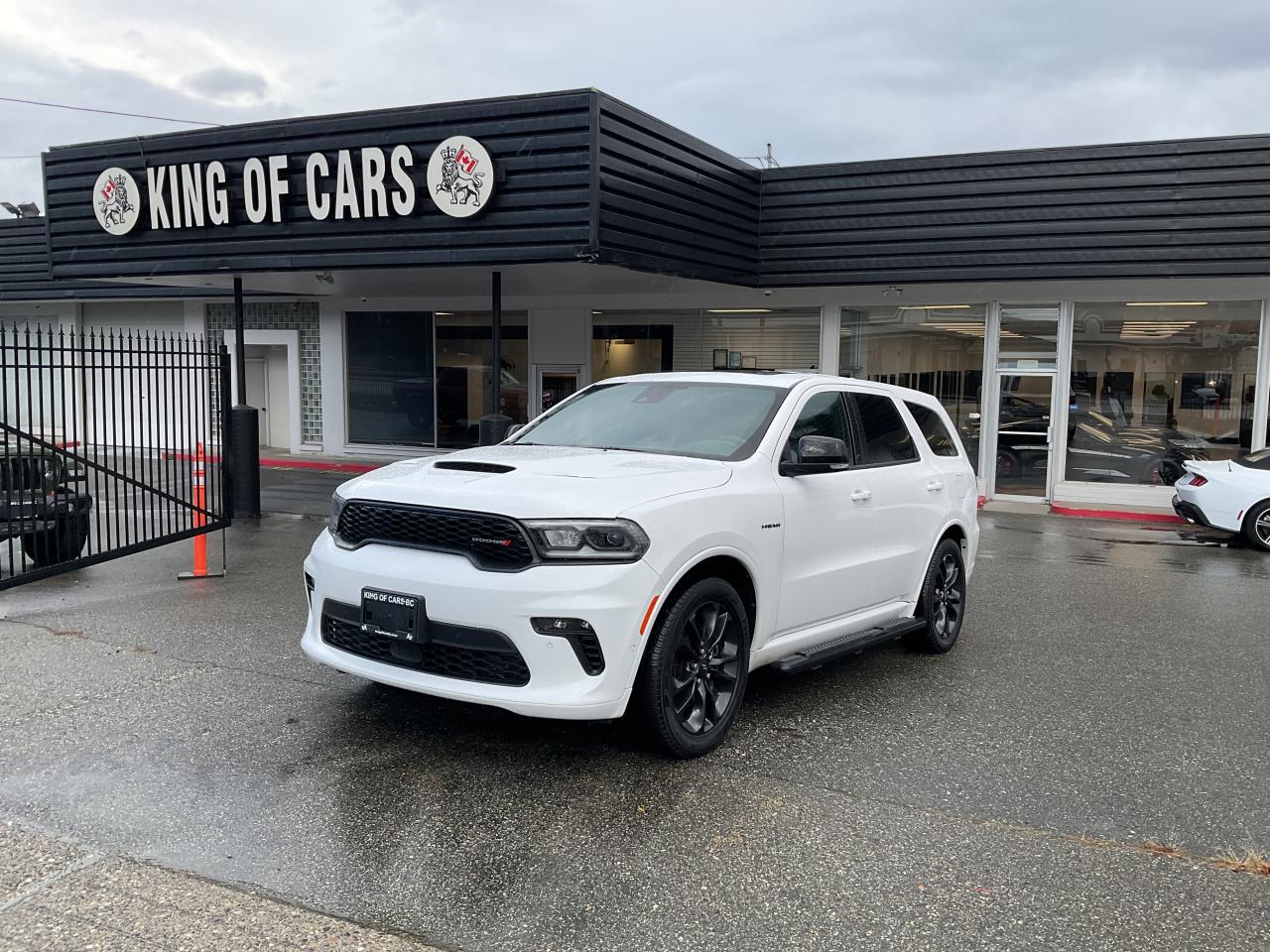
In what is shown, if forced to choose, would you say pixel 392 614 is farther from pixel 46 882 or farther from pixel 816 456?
pixel 816 456

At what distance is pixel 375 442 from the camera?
20.8 m

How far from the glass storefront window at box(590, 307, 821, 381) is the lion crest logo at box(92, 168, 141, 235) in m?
7.35

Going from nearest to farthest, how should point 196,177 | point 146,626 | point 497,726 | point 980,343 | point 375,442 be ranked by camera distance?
point 497,726, point 146,626, point 196,177, point 980,343, point 375,442

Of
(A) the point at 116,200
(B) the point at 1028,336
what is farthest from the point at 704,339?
(A) the point at 116,200

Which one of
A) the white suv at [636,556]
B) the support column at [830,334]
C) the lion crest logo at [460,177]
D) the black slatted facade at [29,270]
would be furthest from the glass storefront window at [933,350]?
the black slatted facade at [29,270]

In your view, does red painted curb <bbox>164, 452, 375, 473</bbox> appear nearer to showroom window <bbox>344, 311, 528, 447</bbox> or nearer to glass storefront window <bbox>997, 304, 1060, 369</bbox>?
showroom window <bbox>344, 311, 528, 447</bbox>

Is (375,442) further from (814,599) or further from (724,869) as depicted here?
(724,869)

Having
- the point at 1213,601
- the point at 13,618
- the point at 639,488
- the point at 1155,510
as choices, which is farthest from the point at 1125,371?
the point at 13,618

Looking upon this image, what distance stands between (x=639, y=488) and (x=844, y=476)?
1.68 metres

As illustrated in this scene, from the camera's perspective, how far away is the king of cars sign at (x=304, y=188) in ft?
37.7

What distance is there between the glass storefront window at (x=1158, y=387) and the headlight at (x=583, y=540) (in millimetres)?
12938

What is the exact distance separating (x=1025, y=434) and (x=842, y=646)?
37.2 ft

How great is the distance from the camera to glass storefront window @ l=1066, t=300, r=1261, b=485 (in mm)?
14648

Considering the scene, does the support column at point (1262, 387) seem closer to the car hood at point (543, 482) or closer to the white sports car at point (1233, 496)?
the white sports car at point (1233, 496)
